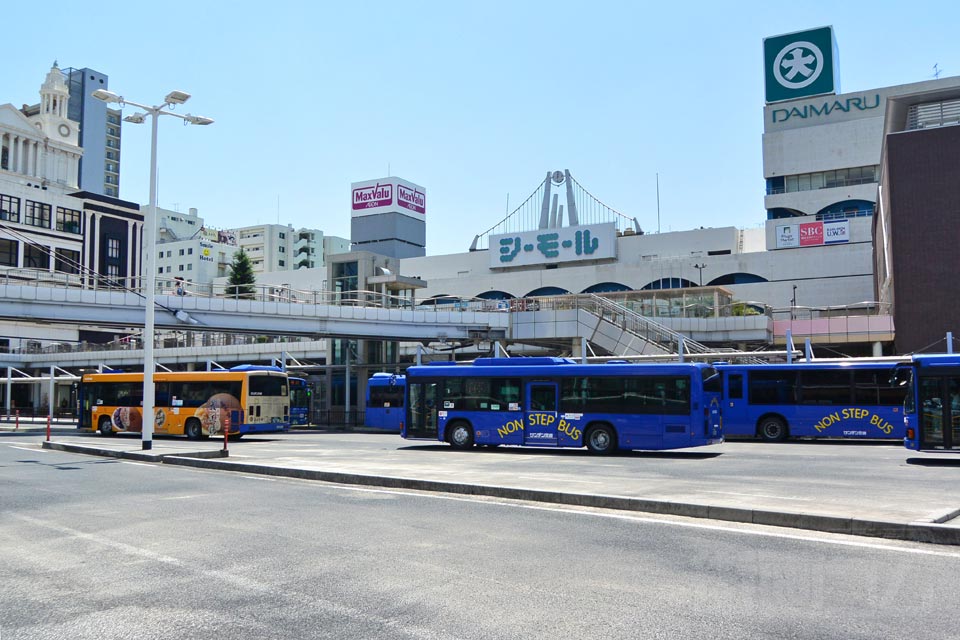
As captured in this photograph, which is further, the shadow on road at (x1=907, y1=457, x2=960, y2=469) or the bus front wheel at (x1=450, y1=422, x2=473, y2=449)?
the bus front wheel at (x1=450, y1=422, x2=473, y2=449)

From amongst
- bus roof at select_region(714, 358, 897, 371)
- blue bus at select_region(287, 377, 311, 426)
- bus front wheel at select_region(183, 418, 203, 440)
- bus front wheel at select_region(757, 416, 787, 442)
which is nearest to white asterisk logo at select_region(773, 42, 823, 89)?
bus roof at select_region(714, 358, 897, 371)

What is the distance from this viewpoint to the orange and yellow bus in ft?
103

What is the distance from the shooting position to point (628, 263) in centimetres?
8706

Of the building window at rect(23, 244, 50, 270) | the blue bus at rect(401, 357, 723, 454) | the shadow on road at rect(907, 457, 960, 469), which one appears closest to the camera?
the shadow on road at rect(907, 457, 960, 469)

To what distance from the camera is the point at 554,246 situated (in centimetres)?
9388

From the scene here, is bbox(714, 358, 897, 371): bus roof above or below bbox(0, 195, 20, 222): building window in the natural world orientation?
below

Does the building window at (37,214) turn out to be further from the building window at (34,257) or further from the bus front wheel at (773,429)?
the bus front wheel at (773,429)

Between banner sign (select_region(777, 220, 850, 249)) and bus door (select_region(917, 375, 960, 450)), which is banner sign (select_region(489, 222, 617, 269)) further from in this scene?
bus door (select_region(917, 375, 960, 450))

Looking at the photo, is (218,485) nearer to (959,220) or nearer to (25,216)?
(959,220)

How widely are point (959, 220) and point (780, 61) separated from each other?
59046mm

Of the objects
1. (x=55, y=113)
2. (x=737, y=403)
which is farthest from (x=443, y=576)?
(x=55, y=113)

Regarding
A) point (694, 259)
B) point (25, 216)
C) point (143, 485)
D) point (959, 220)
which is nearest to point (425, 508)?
point (143, 485)

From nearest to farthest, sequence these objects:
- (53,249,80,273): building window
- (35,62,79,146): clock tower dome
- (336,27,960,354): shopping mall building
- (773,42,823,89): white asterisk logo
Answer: (336,27,960,354): shopping mall building < (773,42,823,89): white asterisk logo < (53,249,80,273): building window < (35,62,79,146): clock tower dome

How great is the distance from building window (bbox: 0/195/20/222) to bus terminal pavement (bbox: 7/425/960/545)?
7381cm
